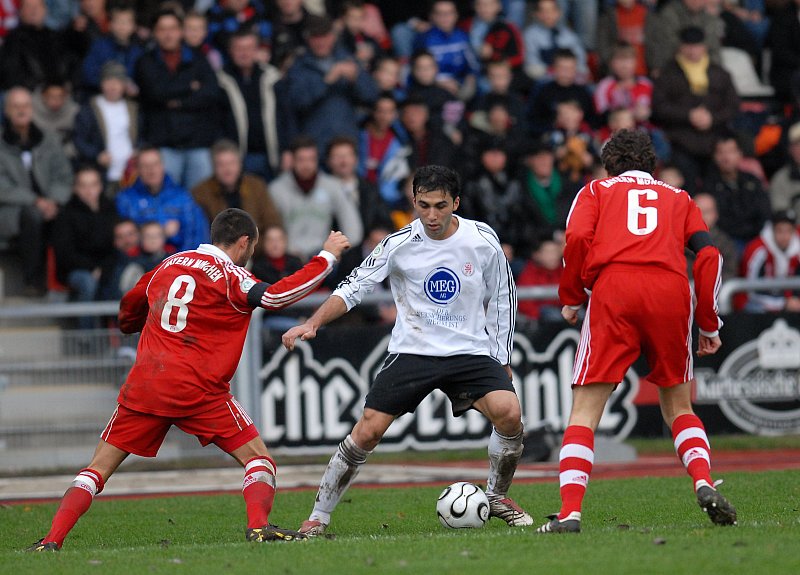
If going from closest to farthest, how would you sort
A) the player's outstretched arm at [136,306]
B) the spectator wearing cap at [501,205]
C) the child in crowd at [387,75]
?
1. the player's outstretched arm at [136,306]
2. the spectator wearing cap at [501,205]
3. the child in crowd at [387,75]

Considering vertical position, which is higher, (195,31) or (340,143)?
(195,31)

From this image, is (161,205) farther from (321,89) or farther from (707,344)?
(707,344)

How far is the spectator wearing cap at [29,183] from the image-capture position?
14.7m

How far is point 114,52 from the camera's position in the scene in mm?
16297

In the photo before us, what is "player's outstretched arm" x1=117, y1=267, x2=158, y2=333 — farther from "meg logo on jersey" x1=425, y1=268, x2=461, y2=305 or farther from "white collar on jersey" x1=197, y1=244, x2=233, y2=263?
"meg logo on jersey" x1=425, y1=268, x2=461, y2=305

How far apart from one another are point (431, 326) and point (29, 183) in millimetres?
7766

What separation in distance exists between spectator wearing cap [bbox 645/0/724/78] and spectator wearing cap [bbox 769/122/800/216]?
189cm

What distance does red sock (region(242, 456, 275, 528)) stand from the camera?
27.0ft

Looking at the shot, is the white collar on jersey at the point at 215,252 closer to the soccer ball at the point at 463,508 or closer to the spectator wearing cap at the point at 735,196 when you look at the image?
the soccer ball at the point at 463,508

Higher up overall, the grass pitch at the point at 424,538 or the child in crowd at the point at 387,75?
the child in crowd at the point at 387,75

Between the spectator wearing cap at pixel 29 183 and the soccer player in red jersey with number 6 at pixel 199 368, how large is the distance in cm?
667

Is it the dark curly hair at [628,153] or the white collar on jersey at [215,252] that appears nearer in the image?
the dark curly hair at [628,153]

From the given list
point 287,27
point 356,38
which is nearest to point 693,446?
point 287,27

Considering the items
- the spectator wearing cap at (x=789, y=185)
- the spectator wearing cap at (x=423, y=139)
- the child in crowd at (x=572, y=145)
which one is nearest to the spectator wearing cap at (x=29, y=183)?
the spectator wearing cap at (x=423, y=139)
